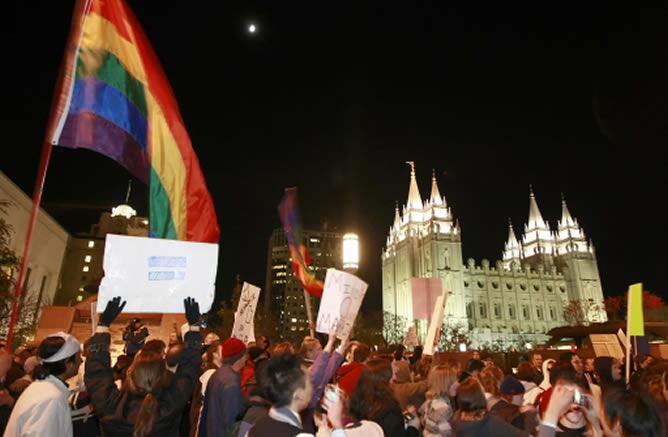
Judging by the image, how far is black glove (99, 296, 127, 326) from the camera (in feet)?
13.8

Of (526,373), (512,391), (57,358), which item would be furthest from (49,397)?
(526,373)

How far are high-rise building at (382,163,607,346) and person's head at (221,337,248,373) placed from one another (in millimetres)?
83106

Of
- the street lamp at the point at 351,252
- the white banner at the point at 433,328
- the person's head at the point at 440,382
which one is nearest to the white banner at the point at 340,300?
the person's head at the point at 440,382

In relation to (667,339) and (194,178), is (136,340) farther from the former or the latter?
(667,339)

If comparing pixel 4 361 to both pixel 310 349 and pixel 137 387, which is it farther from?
pixel 310 349

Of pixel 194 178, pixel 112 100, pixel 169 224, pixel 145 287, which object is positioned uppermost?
pixel 112 100

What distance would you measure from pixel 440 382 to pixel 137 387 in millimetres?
3226

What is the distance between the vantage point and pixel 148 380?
159 inches

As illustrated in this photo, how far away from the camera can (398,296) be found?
99375 mm

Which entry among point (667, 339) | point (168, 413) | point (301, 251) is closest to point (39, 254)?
point (301, 251)

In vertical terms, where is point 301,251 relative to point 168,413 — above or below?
above

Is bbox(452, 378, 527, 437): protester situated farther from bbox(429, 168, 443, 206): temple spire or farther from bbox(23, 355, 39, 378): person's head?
bbox(429, 168, 443, 206): temple spire

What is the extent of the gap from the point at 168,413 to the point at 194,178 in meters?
3.82

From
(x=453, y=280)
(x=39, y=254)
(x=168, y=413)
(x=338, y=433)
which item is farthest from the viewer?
(x=453, y=280)
